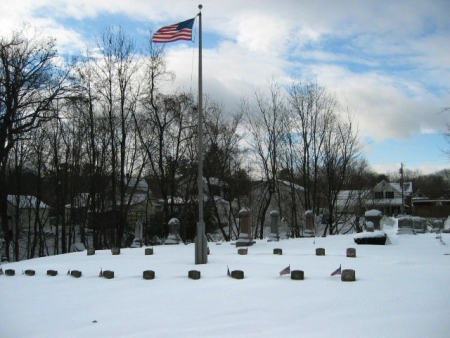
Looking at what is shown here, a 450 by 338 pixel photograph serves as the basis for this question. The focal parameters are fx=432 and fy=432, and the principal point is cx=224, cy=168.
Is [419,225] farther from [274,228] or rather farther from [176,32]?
[176,32]

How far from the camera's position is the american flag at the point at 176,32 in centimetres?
1239

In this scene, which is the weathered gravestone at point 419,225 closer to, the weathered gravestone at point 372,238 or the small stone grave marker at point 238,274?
the weathered gravestone at point 372,238

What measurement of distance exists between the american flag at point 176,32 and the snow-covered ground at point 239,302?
6446mm

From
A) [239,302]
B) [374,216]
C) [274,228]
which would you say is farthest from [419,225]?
[239,302]

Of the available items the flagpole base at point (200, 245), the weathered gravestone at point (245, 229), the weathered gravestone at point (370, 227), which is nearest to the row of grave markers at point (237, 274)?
the flagpole base at point (200, 245)

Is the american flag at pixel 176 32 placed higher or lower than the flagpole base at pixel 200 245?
higher

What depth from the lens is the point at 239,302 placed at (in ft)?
23.1

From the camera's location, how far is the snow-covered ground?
570 cm

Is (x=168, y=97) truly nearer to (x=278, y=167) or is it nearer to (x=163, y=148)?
(x=163, y=148)

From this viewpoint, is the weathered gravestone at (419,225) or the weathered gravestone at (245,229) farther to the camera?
the weathered gravestone at (419,225)

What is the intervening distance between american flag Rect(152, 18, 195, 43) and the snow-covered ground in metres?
6.45

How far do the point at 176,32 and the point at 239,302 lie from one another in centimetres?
834

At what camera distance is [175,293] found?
7977mm

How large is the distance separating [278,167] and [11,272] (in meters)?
24.0
